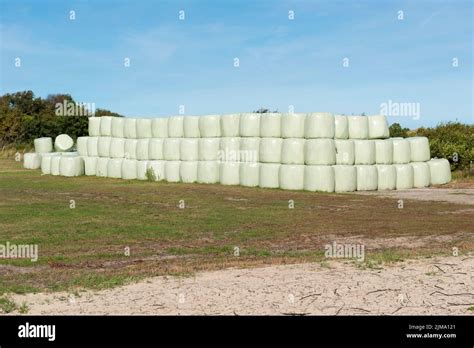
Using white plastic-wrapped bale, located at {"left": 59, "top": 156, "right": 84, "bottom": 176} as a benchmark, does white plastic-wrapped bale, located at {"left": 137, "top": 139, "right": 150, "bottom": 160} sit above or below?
above

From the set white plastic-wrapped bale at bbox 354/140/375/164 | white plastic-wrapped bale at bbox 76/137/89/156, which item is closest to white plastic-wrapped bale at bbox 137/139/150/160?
white plastic-wrapped bale at bbox 76/137/89/156

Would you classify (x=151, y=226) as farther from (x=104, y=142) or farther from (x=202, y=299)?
(x=104, y=142)

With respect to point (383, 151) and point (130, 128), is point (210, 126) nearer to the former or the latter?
point (130, 128)

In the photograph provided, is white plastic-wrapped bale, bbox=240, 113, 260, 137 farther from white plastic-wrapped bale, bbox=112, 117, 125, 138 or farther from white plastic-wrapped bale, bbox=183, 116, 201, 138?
white plastic-wrapped bale, bbox=112, 117, 125, 138

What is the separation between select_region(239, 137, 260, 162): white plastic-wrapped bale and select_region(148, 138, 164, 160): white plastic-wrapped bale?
4.58m

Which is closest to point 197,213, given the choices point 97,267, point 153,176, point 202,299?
point 97,267

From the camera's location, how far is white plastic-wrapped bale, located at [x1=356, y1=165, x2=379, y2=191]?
25.1 m

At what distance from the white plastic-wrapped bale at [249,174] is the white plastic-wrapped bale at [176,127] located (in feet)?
13.5

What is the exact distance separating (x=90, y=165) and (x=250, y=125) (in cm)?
1047

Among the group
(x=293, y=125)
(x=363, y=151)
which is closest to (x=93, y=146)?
(x=293, y=125)

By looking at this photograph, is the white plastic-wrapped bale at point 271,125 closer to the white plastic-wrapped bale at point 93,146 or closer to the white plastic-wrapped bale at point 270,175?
the white plastic-wrapped bale at point 270,175

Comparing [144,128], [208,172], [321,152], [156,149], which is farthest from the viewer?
[144,128]

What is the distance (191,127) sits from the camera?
28.7m
